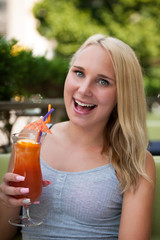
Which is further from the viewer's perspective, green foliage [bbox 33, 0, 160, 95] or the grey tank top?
green foliage [bbox 33, 0, 160, 95]

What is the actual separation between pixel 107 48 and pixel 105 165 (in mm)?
576

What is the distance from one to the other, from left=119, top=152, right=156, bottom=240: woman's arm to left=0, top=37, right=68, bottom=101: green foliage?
2107 mm

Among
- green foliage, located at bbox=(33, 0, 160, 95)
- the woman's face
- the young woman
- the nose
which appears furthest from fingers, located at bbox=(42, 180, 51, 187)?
green foliage, located at bbox=(33, 0, 160, 95)

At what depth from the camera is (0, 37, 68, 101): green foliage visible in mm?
3508

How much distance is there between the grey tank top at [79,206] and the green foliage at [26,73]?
6.24 ft

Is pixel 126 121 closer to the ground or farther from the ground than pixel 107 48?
closer to the ground

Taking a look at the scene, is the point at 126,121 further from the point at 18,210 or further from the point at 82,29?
the point at 82,29

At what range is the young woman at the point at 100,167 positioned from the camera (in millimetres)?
1717

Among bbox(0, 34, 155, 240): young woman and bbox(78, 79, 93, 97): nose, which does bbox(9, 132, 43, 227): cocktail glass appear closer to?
bbox(0, 34, 155, 240): young woman

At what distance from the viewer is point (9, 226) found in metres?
1.86

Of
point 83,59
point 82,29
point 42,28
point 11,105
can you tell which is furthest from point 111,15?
point 83,59

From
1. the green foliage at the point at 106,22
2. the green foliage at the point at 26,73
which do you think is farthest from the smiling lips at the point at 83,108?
the green foliage at the point at 106,22

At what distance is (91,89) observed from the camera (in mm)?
1751

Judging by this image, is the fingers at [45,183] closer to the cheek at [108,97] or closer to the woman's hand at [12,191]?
the woman's hand at [12,191]
